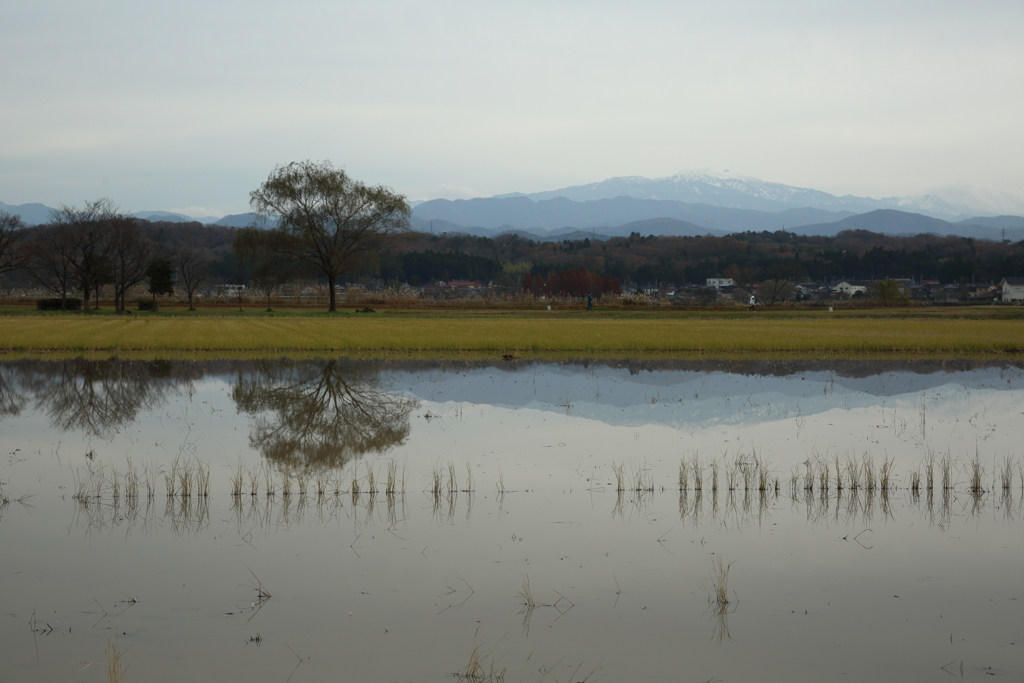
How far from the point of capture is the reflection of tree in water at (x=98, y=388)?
46.2 ft

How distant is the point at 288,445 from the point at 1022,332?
35653 mm

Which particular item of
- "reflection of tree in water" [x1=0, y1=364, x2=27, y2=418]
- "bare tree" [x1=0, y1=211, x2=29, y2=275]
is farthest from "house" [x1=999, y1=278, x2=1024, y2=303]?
"reflection of tree in water" [x1=0, y1=364, x2=27, y2=418]

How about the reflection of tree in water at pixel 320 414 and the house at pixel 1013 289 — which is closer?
the reflection of tree in water at pixel 320 414

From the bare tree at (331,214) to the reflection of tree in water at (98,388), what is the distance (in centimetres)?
4425

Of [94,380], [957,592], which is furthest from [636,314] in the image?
[957,592]

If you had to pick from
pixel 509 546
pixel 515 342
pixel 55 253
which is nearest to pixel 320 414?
pixel 509 546

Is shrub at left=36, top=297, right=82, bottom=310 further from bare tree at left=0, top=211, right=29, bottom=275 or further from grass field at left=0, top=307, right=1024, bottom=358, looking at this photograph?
grass field at left=0, top=307, right=1024, bottom=358

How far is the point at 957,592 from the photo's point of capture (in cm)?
602

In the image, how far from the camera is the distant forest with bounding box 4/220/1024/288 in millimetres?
142375

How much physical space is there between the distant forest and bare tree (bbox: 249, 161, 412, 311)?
67.9m

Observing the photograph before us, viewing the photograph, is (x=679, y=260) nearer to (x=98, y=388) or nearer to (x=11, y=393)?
(x=98, y=388)

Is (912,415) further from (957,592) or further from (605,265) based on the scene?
(605,265)

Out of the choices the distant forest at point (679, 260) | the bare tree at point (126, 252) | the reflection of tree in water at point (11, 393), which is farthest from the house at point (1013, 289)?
the reflection of tree in water at point (11, 393)

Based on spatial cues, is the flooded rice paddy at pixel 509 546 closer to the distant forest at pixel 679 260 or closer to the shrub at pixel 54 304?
the shrub at pixel 54 304
